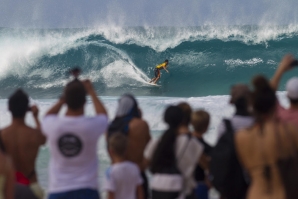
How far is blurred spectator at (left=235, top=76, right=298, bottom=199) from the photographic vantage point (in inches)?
104

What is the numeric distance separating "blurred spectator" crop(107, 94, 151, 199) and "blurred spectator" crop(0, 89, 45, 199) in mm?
466

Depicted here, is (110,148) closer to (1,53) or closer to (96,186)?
(96,186)

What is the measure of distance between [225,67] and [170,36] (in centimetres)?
445

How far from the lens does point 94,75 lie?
65.8 feet

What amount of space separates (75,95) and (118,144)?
0.35 metres

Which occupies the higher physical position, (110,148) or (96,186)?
(110,148)

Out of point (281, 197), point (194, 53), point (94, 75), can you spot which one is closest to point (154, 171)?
point (281, 197)

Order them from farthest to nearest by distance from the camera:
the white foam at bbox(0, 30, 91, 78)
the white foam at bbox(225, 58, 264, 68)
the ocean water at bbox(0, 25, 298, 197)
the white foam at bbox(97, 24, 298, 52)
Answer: the white foam at bbox(97, 24, 298, 52) → the white foam at bbox(0, 30, 91, 78) → the white foam at bbox(225, 58, 264, 68) → the ocean water at bbox(0, 25, 298, 197)

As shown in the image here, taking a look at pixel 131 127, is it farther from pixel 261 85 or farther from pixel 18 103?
pixel 261 85

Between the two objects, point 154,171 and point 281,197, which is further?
point 154,171

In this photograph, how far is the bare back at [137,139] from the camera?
3361mm

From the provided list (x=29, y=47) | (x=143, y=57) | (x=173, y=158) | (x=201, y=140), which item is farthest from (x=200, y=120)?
(x=29, y=47)

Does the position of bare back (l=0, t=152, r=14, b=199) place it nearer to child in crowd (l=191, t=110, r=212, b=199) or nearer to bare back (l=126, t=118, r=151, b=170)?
bare back (l=126, t=118, r=151, b=170)

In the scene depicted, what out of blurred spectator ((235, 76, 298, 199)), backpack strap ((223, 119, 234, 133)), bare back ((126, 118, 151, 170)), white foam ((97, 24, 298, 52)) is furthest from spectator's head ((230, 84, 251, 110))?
white foam ((97, 24, 298, 52))
